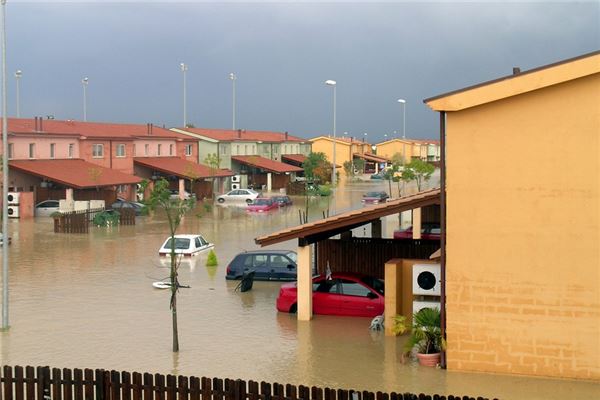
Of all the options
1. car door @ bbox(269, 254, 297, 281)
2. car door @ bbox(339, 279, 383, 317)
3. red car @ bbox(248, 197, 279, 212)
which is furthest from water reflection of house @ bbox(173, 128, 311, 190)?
car door @ bbox(339, 279, 383, 317)

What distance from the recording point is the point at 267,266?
28.1 meters

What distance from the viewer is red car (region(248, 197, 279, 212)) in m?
60.3

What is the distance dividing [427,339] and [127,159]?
50945 millimetres

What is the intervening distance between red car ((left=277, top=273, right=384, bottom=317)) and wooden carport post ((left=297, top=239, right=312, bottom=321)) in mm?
605

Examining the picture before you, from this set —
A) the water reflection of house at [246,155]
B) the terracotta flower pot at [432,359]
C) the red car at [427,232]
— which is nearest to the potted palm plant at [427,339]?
the terracotta flower pot at [432,359]

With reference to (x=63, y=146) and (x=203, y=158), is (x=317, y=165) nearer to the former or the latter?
(x=203, y=158)

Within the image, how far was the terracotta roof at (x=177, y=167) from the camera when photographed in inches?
2584

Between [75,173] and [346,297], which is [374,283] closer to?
[346,297]

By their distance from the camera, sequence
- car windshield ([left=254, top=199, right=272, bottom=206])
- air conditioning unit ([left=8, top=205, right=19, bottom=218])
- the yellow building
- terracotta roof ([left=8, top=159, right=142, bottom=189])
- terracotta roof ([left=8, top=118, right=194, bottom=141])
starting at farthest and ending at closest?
car windshield ([left=254, top=199, right=272, bottom=206])
terracotta roof ([left=8, top=118, right=194, bottom=141])
terracotta roof ([left=8, top=159, right=142, bottom=189])
air conditioning unit ([left=8, top=205, right=19, bottom=218])
the yellow building

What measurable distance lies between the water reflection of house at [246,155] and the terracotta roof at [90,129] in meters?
2.92

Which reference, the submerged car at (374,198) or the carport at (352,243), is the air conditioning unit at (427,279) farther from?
the submerged car at (374,198)

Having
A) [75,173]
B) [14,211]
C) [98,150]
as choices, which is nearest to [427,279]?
[14,211]

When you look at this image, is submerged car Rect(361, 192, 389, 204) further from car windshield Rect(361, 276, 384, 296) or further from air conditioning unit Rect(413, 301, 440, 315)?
air conditioning unit Rect(413, 301, 440, 315)

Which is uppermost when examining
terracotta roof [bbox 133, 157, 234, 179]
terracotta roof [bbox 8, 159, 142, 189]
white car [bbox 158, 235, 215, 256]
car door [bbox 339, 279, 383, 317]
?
terracotta roof [bbox 133, 157, 234, 179]
